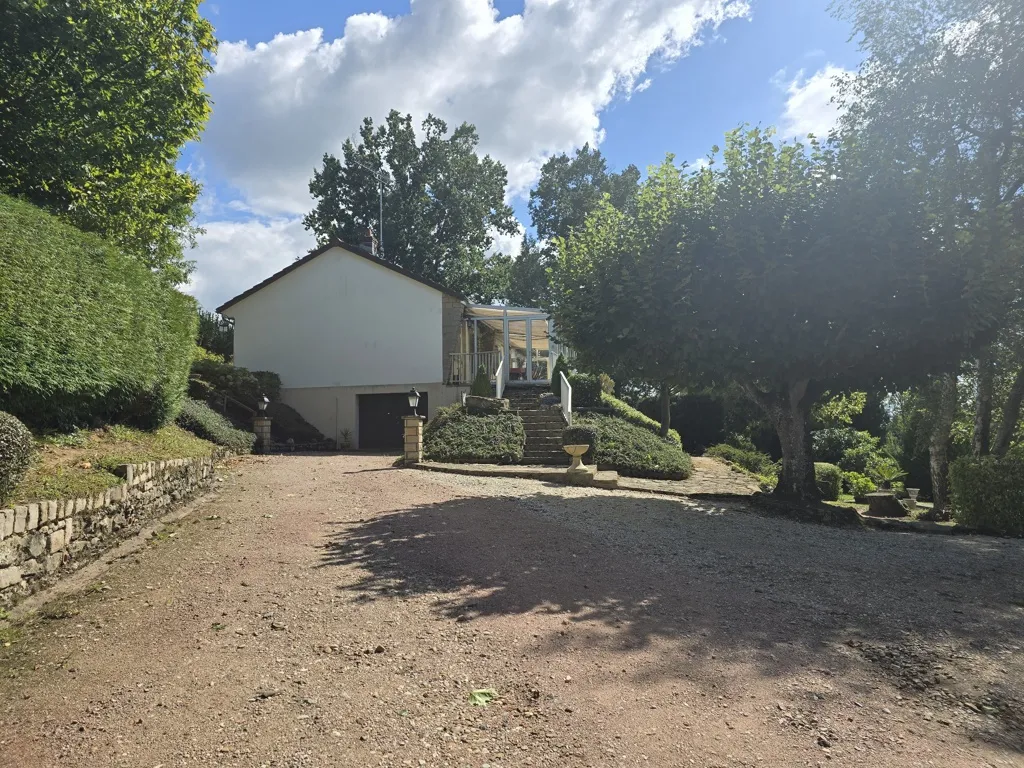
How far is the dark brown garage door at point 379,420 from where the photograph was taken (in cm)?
2178

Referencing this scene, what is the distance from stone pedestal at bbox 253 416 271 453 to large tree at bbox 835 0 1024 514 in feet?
50.4

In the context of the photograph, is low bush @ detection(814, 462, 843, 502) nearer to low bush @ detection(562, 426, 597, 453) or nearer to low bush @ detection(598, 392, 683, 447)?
low bush @ detection(598, 392, 683, 447)

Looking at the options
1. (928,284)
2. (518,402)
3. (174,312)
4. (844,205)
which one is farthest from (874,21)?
(174,312)

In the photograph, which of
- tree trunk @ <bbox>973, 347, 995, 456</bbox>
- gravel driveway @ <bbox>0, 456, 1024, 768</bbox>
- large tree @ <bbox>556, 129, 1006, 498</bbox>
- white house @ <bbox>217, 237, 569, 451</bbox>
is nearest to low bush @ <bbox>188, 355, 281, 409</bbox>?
white house @ <bbox>217, 237, 569, 451</bbox>

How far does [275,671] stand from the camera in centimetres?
369

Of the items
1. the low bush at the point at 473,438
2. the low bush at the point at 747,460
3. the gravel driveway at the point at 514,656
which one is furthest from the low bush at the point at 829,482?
the gravel driveway at the point at 514,656

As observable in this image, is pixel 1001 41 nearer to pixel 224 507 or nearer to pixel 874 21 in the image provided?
pixel 874 21

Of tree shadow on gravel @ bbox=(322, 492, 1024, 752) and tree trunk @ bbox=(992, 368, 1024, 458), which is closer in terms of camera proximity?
tree shadow on gravel @ bbox=(322, 492, 1024, 752)

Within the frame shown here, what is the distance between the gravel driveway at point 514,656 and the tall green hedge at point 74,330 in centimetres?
181

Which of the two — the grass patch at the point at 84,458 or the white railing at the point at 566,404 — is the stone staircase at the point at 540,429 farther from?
the grass patch at the point at 84,458

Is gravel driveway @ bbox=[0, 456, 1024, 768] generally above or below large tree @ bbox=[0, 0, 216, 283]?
below

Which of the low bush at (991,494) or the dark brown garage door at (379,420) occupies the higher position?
the dark brown garage door at (379,420)

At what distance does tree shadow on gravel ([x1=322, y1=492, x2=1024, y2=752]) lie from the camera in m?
4.02

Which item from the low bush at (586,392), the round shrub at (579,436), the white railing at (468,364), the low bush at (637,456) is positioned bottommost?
the low bush at (637,456)
